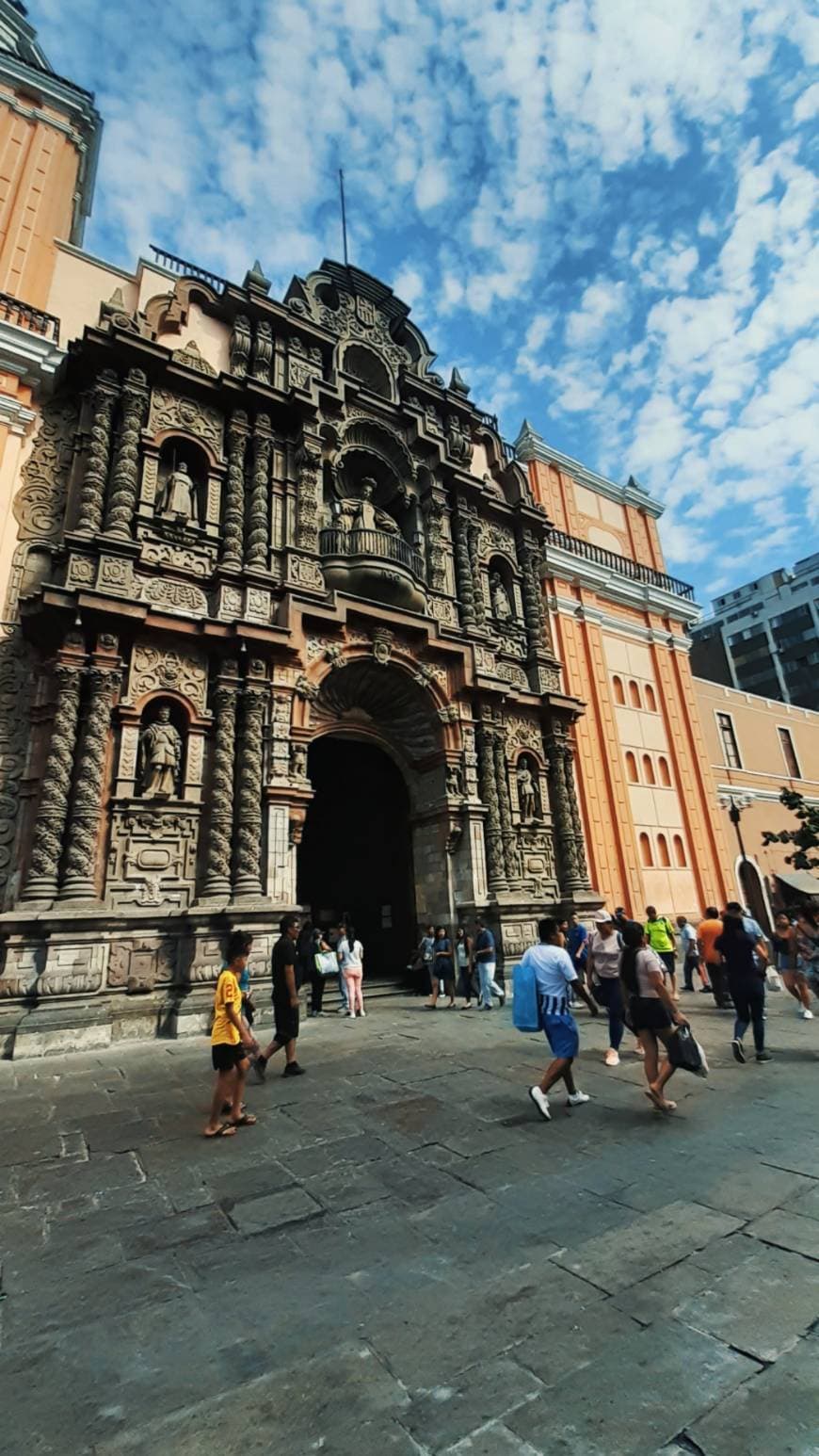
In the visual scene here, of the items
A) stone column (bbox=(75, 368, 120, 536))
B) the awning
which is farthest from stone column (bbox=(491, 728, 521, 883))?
the awning

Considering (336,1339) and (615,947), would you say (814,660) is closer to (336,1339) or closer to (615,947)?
(615,947)

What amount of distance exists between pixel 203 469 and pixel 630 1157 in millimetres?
13530

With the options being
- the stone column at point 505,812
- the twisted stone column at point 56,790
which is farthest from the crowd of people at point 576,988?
the twisted stone column at point 56,790

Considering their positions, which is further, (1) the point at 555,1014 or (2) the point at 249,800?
(2) the point at 249,800

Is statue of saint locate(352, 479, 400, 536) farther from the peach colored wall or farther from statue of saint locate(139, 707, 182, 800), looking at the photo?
the peach colored wall

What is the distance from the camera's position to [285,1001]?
641 centimetres

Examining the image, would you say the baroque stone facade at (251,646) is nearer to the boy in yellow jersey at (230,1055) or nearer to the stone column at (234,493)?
the stone column at (234,493)

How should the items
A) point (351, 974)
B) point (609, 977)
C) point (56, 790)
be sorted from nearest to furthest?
point (609, 977), point (56, 790), point (351, 974)

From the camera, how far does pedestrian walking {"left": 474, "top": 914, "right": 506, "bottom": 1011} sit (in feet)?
37.2

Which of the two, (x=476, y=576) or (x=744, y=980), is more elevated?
(x=476, y=576)

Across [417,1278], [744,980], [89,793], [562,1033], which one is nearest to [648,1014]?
[562,1033]

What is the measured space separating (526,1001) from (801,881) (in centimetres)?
2216

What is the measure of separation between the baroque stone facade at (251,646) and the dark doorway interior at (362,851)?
52 cm

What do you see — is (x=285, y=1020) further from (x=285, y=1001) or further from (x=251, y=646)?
(x=251, y=646)
